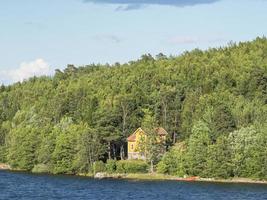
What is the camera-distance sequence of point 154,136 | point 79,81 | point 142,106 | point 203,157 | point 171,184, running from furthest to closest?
point 79,81 < point 142,106 < point 154,136 < point 203,157 < point 171,184

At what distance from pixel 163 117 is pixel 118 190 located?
55.4 meters

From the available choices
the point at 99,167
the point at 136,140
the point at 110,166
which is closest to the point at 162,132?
the point at 136,140

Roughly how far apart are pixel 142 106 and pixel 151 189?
56.2m

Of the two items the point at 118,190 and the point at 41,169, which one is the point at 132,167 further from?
the point at 118,190

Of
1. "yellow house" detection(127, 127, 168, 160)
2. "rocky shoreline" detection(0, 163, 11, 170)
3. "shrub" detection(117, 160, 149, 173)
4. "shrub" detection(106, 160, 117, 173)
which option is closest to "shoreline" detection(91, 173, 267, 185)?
"shrub" detection(106, 160, 117, 173)

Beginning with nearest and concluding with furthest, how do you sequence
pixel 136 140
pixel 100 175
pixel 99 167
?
pixel 100 175 → pixel 99 167 → pixel 136 140

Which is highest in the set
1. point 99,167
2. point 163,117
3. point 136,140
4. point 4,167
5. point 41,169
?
point 163,117

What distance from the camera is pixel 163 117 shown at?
15475 centimetres

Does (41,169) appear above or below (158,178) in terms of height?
above

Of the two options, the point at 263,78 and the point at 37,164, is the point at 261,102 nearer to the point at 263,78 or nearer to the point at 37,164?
the point at 263,78

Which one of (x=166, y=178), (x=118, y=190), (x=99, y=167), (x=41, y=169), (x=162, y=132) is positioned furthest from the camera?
(x=162, y=132)

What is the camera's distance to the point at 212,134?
125m

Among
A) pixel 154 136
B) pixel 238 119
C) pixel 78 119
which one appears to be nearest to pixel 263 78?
pixel 238 119

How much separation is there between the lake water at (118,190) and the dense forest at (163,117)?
1002 cm
